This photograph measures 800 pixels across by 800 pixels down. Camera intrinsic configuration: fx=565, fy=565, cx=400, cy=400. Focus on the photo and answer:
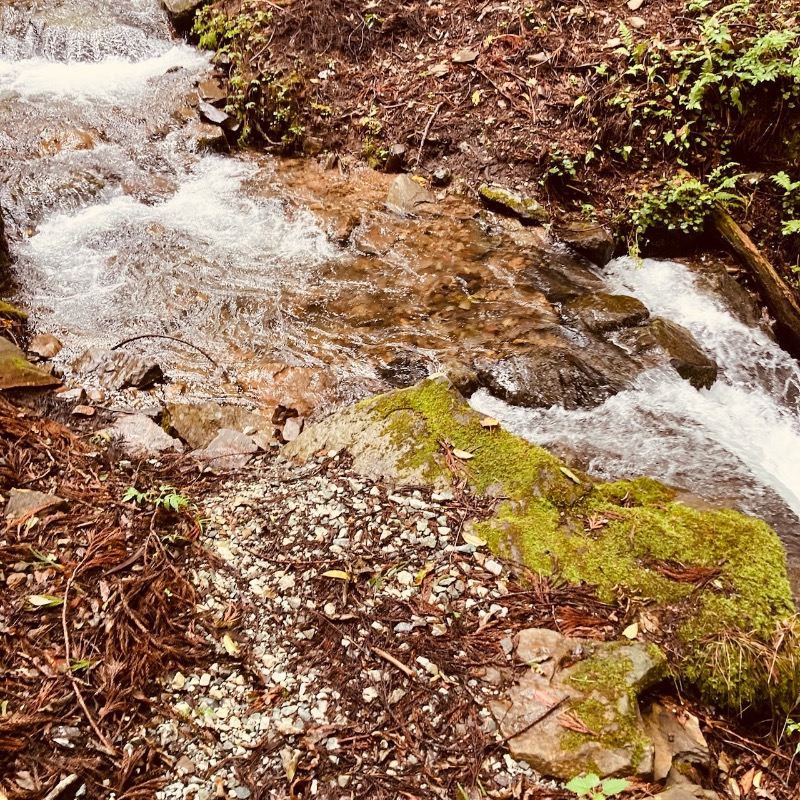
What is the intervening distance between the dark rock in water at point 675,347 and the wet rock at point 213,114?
7.42m

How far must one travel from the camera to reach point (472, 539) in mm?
3332

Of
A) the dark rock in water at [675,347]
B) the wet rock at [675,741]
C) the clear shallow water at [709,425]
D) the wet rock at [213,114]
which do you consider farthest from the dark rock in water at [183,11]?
the wet rock at [675,741]

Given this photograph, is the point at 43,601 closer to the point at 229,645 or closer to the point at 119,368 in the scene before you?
the point at 229,645

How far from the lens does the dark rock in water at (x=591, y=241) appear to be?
23.6 feet

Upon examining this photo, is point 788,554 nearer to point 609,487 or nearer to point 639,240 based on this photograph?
point 609,487

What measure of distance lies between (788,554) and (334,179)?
7.51 metres

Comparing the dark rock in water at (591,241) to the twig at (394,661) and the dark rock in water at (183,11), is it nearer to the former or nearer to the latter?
the twig at (394,661)

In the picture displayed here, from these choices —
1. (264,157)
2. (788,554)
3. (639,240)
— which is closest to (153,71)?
(264,157)

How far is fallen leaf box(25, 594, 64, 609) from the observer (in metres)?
2.72

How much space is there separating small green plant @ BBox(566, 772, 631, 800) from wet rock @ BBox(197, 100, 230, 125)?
1013 cm

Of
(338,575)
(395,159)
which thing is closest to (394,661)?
(338,575)

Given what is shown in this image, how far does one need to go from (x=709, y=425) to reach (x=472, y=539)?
3346 millimetres

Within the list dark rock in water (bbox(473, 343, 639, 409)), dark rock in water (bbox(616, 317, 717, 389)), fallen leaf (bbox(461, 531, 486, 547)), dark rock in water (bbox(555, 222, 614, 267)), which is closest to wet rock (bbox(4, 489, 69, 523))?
fallen leaf (bbox(461, 531, 486, 547))

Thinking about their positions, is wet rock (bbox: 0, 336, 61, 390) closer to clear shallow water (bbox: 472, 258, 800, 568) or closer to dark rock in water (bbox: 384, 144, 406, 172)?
clear shallow water (bbox: 472, 258, 800, 568)
